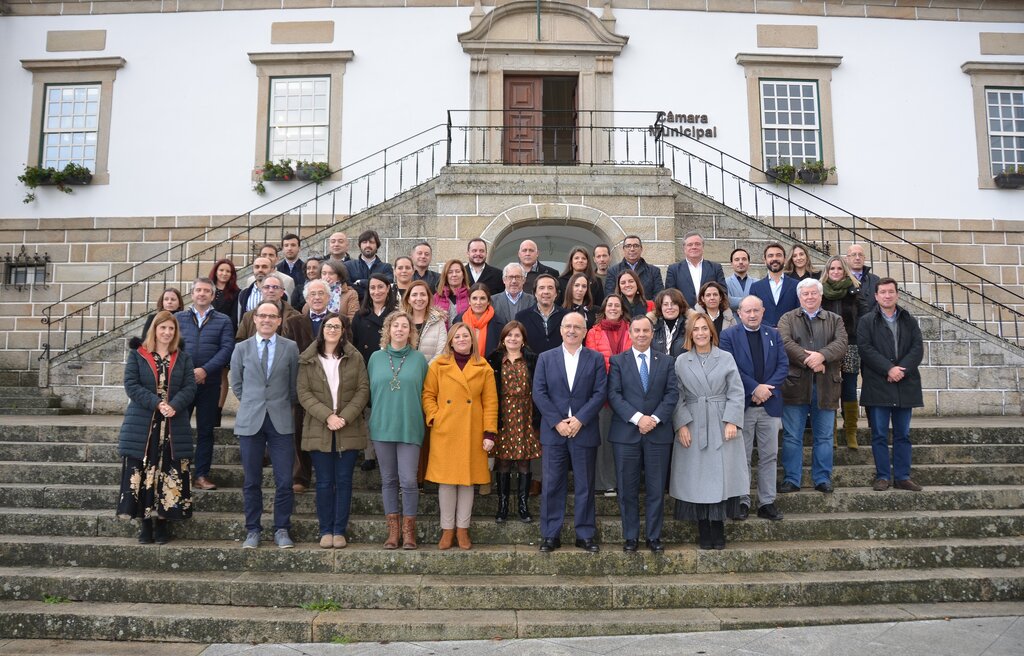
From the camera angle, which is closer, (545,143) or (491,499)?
(491,499)

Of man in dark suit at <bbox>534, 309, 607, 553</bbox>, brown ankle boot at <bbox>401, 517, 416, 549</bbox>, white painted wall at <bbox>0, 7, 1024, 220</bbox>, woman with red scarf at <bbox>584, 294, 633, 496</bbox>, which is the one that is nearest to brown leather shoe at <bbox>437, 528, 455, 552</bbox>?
brown ankle boot at <bbox>401, 517, 416, 549</bbox>

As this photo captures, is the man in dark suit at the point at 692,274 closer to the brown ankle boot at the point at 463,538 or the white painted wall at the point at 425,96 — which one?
the brown ankle boot at the point at 463,538

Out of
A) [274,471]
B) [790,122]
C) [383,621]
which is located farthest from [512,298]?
[790,122]

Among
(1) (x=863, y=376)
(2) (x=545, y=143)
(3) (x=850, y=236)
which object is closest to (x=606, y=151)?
(2) (x=545, y=143)

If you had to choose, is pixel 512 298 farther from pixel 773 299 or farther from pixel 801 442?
pixel 801 442

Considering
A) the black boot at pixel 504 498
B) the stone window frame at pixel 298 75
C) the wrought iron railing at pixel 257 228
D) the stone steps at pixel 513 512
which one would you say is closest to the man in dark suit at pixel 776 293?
the stone steps at pixel 513 512

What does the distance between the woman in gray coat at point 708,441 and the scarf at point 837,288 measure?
1.98 meters

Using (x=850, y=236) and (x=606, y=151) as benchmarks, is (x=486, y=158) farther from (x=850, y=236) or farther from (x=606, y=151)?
(x=850, y=236)

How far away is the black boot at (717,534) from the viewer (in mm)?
5125

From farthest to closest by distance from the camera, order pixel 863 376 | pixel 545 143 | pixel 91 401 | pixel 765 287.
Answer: pixel 545 143, pixel 91 401, pixel 765 287, pixel 863 376

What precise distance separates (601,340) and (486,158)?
24.5ft

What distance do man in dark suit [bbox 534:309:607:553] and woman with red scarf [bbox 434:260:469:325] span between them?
1364 mm

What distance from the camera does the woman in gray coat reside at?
503cm

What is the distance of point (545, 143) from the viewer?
45.8 feet
